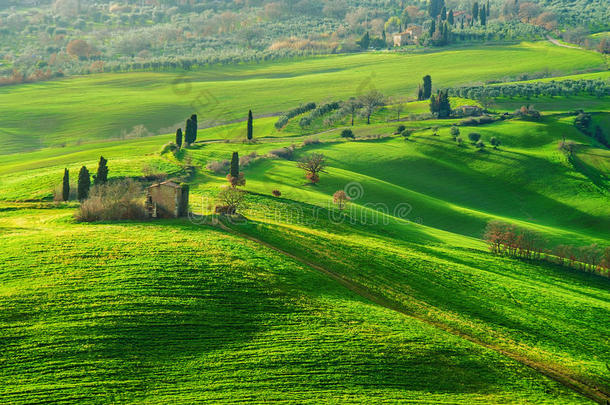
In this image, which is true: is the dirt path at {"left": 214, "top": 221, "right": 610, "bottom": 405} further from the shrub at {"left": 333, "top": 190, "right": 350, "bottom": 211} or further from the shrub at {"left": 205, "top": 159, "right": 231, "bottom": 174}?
the shrub at {"left": 205, "top": 159, "right": 231, "bottom": 174}

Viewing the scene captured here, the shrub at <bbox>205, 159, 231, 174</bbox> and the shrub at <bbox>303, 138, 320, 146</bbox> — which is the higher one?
the shrub at <bbox>303, 138, 320, 146</bbox>

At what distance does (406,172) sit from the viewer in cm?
11681

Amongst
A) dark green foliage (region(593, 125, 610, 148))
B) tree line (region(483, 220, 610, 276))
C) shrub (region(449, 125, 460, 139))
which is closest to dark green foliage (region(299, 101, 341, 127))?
shrub (region(449, 125, 460, 139))

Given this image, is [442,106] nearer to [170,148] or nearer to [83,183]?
[170,148]

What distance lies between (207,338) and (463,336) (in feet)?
75.5

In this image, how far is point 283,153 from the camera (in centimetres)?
11475

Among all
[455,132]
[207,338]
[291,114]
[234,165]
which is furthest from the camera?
[291,114]

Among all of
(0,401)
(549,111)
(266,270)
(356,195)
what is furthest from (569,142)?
(0,401)

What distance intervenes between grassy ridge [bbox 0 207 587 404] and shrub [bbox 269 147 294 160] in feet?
185

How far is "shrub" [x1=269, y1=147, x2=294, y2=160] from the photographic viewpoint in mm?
113688

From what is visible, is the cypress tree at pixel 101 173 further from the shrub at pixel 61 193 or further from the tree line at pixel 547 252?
the tree line at pixel 547 252

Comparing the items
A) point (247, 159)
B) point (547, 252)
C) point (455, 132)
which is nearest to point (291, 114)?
point (455, 132)

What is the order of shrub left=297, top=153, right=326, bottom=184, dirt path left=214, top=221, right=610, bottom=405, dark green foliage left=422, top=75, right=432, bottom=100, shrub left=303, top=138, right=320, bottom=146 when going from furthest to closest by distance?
dark green foliage left=422, top=75, right=432, bottom=100
shrub left=303, top=138, right=320, bottom=146
shrub left=297, top=153, right=326, bottom=184
dirt path left=214, top=221, right=610, bottom=405

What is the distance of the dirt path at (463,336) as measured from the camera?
46719 millimetres
